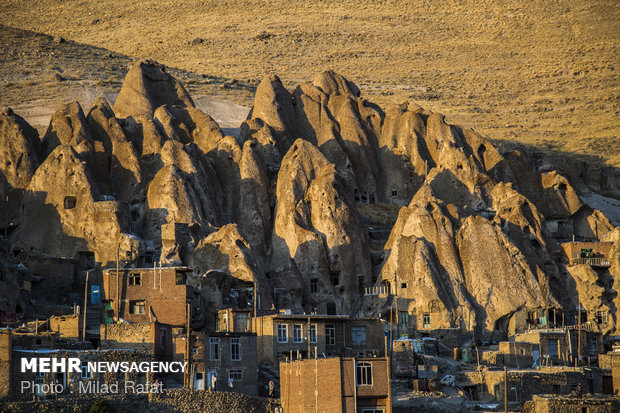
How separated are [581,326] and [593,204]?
32540 millimetres

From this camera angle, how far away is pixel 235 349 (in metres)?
72.2

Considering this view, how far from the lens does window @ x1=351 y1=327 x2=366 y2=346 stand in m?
80.2

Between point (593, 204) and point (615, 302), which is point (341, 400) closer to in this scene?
point (615, 302)

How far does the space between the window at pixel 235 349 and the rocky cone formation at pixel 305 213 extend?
11.1 meters

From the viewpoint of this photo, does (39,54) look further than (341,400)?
Yes

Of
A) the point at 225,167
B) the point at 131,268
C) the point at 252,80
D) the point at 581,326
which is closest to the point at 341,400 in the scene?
the point at 131,268

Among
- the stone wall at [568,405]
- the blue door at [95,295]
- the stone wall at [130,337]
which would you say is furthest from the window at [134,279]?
the stone wall at [568,405]

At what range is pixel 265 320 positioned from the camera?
77.0 metres

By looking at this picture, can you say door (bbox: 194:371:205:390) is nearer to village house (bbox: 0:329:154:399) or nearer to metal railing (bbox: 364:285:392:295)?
village house (bbox: 0:329:154:399)

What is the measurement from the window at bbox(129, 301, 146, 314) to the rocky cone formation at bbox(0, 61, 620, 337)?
613 cm

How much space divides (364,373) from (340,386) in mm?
1762

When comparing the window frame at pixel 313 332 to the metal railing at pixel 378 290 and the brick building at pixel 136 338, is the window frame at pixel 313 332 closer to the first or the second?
the brick building at pixel 136 338

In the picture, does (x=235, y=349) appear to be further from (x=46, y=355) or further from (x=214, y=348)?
(x=46, y=355)

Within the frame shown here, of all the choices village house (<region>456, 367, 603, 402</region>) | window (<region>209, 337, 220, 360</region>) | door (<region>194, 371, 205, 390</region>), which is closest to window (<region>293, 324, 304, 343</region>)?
window (<region>209, 337, 220, 360</region>)
